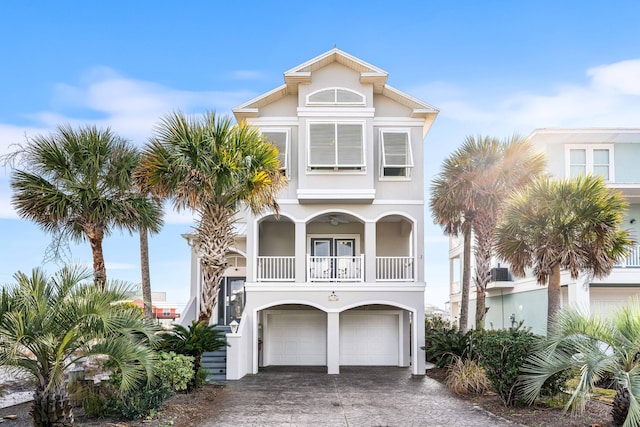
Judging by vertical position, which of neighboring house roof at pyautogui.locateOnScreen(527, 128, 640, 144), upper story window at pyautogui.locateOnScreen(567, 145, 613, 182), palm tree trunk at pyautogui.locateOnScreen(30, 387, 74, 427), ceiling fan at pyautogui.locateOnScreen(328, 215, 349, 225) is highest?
neighboring house roof at pyautogui.locateOnScreen(527, 128, 640, 144)

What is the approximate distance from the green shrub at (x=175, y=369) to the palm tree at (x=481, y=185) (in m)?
10.9

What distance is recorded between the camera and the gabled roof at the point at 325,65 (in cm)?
1944

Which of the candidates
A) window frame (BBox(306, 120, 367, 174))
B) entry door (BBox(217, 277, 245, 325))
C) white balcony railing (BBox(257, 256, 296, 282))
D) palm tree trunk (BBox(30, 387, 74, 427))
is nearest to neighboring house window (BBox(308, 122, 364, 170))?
window frame (BBox(306, 120, 367, 174))

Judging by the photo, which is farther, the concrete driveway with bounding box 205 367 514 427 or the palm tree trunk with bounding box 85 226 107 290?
the palm tree trunk with bounding box 85 226 107 290

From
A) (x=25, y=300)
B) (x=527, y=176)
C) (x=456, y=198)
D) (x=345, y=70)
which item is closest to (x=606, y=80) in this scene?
(x=527, y=176)

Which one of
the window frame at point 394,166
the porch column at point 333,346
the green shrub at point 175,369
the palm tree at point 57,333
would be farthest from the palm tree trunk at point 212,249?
the window frame at point 394,166

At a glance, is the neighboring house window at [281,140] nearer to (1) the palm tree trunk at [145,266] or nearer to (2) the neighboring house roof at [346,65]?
(2) the neighboring house roof at [346,65]

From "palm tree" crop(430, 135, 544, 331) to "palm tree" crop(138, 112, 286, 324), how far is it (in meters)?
8.05

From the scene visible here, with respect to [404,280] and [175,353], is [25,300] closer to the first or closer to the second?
[175,353]

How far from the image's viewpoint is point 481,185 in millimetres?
20172

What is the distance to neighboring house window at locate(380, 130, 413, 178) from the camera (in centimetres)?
1953

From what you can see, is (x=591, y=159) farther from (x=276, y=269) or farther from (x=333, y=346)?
(x=276, y=269)

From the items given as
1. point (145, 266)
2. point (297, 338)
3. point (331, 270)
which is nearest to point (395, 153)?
point (331, 270)

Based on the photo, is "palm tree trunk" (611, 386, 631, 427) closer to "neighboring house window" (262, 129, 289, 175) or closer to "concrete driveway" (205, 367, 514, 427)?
"concrete driveway" (205, 367, 514, 427)
